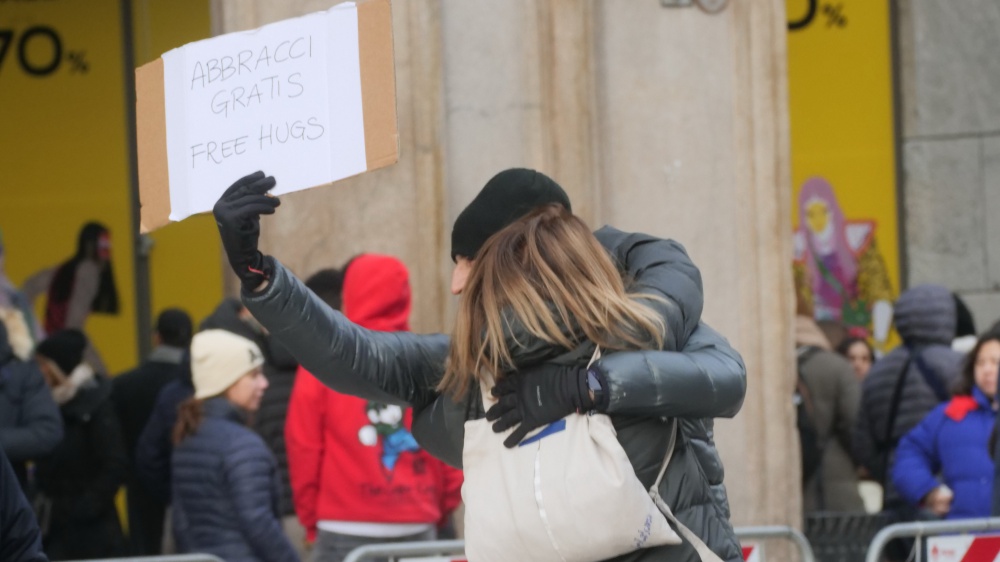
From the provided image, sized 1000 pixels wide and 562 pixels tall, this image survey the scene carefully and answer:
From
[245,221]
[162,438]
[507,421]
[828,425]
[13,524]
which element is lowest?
[828,425]

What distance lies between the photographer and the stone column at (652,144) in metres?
7.43

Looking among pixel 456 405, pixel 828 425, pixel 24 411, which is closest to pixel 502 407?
pixel 456 405

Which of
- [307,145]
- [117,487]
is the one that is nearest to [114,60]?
[117,487]

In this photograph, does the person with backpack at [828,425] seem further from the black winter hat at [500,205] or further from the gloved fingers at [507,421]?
the gloved fingers at [507,421]

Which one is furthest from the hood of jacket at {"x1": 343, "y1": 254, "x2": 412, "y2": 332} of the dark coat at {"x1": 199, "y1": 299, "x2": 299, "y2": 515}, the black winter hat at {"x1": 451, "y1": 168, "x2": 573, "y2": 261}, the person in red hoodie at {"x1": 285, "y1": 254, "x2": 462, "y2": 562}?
the black winter hat at {"x1": 451, "y1": 168, "x2": 573, "y2": 261}

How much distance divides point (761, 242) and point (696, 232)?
12.4 inches

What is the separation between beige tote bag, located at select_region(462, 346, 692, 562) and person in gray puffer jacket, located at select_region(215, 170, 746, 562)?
65mm

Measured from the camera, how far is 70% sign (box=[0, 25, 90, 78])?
35.2 feet

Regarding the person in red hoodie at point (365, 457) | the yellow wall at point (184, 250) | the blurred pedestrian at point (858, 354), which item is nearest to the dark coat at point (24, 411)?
the person in red hoodie at point (365, 457)

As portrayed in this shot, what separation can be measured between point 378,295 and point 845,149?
588 cm

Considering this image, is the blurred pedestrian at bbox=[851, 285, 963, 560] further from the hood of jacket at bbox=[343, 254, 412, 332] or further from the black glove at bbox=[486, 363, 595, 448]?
the black glove at bbox=[486, 363, 595, 448]

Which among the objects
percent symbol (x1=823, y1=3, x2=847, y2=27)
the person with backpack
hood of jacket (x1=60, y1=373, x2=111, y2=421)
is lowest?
the person with backpack

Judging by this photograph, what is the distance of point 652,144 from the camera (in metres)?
7.62

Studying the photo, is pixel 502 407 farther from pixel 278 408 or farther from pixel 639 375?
pixel 278 408
